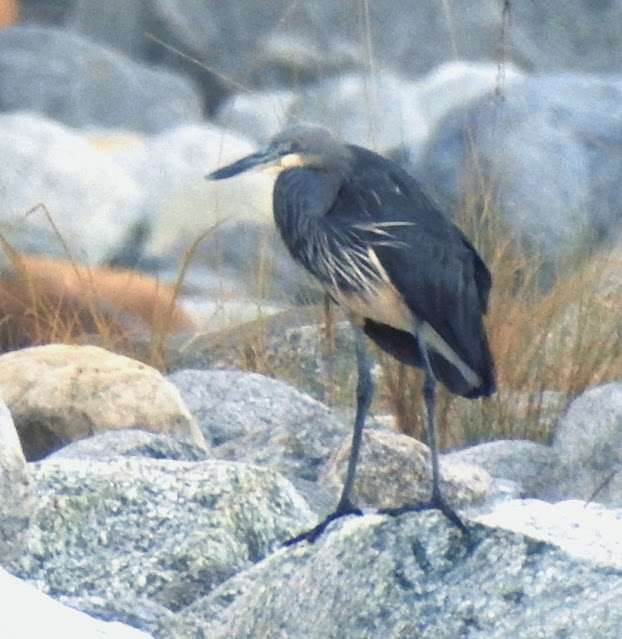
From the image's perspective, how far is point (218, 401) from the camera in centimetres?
436

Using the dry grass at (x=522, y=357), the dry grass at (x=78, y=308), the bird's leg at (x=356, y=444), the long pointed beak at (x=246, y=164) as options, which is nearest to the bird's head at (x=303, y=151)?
the long pointed beak at (x=246, y=164)

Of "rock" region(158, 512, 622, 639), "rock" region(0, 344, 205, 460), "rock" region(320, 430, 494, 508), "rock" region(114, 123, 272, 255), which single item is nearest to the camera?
"rock" region(158, 512, 622, 639)

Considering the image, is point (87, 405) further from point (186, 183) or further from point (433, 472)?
point (186, 183)

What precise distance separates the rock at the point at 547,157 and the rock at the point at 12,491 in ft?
8.82

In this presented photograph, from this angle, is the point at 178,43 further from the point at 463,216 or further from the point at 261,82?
the point at 463,216

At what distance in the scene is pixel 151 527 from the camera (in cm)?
279

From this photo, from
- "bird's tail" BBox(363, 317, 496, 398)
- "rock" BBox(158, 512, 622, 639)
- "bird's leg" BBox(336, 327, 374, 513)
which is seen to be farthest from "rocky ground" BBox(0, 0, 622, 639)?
"bird's tail" BBox(363, 317, 496, 398)

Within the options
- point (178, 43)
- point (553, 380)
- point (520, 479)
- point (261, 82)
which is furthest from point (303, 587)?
point (178, 43)

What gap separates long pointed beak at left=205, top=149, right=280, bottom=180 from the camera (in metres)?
2.49

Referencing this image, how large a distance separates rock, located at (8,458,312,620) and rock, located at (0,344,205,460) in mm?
846

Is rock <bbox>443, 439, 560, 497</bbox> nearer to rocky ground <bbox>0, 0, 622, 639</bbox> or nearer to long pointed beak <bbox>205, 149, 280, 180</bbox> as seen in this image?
rocky ground <bbox>0, 0, 622, 639</bbox>

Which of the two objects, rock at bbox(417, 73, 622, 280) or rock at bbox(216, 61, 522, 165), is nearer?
rock at bbox(417, 73, 622, 280)

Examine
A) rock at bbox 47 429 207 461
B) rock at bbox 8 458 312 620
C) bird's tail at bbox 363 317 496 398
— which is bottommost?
rock at bbox 47 429 207 461

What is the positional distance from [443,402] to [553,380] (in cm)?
40
